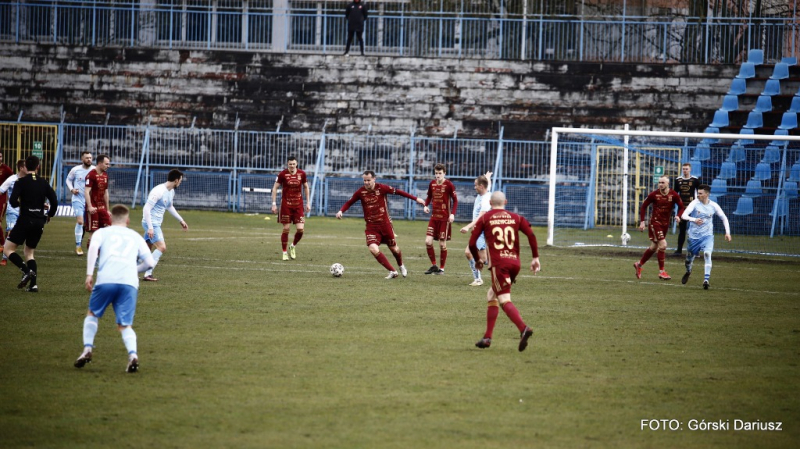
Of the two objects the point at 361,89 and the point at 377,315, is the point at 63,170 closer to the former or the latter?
the point at 361,89

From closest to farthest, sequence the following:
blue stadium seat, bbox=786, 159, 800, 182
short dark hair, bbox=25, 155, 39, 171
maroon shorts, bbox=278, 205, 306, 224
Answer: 1. short dark hair, bbox=25, 155, 39, 171
2. maroon shorts, bbox=278, 205, 306, 224
3. blue stadium seat, bbox=786, 159, 800, 182

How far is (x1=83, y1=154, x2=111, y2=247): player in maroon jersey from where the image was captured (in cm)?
1806

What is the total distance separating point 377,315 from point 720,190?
697 inches

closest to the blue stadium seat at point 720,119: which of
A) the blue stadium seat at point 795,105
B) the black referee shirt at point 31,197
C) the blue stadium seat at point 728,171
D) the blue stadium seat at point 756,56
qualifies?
the blue stadium seat at point 795,105

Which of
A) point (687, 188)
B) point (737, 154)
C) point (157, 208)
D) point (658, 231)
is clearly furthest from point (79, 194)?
point (737, 154)

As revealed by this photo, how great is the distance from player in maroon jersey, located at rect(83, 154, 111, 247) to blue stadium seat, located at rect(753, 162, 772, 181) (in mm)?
18266

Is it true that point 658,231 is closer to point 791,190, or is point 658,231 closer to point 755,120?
point 791,190

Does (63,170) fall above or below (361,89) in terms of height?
below

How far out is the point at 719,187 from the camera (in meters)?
27.6

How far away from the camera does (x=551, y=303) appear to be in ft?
47.2

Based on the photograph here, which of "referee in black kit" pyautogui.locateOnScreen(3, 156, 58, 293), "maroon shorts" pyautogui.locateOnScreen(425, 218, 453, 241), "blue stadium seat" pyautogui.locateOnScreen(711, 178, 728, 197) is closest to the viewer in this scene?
"referee in black kit" pyautogui.locateOnScreen(3, 156, 58, 293)

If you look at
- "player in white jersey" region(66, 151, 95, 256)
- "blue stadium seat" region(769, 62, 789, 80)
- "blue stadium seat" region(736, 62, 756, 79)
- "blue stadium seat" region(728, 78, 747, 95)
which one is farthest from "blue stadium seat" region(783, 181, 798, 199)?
"player in white jersey" region(66, 151, 95, 256)

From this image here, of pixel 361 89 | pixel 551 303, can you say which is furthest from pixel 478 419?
pixel 361 89

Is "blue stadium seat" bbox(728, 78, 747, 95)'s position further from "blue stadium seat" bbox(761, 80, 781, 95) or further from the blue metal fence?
the blue metal fence
